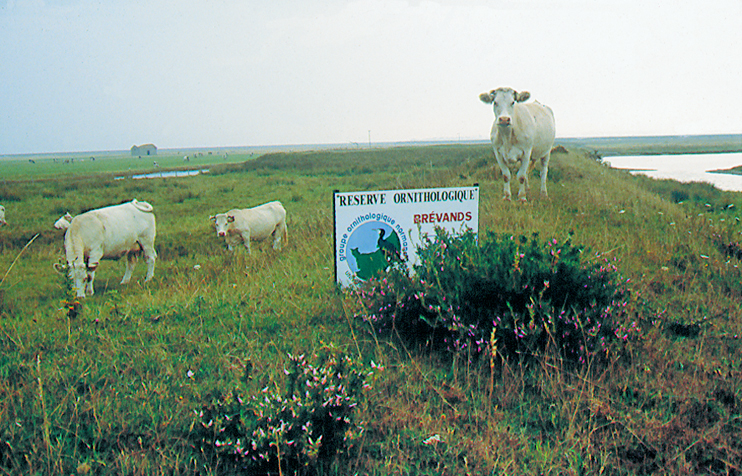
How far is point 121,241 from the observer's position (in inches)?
372

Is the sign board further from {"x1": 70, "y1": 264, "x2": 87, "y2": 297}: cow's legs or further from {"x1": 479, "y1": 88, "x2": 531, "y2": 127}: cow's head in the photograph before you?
{"x1": 479, "y1": 88, "x2": 531, "y2": 127}: cow's head

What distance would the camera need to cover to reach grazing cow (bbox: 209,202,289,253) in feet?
36.5

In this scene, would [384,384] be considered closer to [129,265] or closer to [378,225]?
[378,225]

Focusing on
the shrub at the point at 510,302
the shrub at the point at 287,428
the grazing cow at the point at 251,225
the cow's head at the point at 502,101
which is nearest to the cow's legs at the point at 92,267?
the grazing cow at the point at 251,225

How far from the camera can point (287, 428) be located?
262 centimetres

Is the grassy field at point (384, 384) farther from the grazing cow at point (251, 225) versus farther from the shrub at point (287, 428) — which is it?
the grazing cow at point (251, 225)

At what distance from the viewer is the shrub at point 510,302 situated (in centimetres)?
385

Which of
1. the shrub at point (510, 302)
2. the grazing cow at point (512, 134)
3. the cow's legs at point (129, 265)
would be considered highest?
the grazing cow at point (512, 134)

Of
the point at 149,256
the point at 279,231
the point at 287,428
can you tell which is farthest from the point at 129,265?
the point at 287,428

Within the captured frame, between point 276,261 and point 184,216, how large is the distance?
43.9 feet

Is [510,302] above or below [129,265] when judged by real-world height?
above

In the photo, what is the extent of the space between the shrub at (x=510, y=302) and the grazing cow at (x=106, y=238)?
5716 mm

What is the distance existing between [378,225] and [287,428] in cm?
345

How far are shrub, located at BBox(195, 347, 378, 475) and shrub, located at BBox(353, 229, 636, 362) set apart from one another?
1.15 metres
